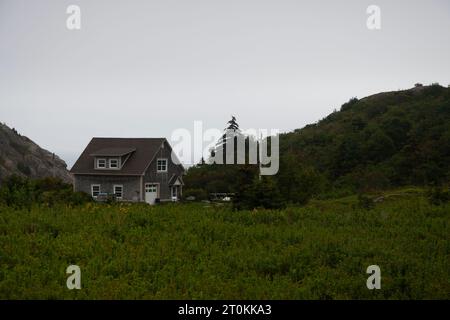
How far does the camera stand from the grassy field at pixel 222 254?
8.14 metres

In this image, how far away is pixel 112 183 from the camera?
45094 millimetres

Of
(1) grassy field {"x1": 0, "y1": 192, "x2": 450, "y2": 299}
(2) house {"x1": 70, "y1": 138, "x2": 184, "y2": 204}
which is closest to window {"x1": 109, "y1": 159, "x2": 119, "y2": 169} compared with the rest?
(2) house {"x1": 70, "y1": 138, "x2": 184, "y2": 204}

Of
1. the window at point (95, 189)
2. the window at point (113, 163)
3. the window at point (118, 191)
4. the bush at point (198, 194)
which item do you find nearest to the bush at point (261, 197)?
the bush at point (198, 194)

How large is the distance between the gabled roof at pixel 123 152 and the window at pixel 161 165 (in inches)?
48.7

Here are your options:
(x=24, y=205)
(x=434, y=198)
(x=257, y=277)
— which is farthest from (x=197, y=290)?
(x=434, y=198)

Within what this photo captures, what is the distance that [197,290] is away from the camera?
8.14 meters

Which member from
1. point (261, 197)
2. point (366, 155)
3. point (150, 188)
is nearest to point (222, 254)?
point (261, 197)

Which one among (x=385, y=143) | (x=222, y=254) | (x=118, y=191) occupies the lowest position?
(x=222, y=254)

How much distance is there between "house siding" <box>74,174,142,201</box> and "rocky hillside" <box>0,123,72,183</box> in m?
6.66

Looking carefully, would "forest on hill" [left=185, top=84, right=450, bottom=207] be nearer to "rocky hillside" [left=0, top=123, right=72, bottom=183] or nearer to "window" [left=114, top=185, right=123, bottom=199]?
"window" [left=114, top=185, right=123, bottom=199]

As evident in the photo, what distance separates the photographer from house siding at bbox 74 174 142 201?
44.3 meters

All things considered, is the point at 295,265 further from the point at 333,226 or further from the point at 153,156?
the point at 153,156

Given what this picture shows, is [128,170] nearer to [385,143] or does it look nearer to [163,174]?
[163,174]

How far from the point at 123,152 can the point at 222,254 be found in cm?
3612
